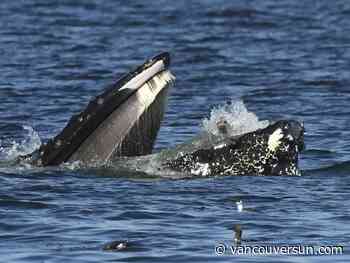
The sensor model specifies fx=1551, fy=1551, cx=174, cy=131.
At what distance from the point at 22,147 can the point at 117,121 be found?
3111mm

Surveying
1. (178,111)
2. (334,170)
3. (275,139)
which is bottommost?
(275,139)

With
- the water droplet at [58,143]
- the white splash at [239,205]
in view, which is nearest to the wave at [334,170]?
the white splash at [239,205]

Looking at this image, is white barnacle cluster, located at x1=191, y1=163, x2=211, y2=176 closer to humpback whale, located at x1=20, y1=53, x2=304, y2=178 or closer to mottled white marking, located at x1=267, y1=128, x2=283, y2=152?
humpback whale, located at x1=20, y1=53, x2=304, y2=178

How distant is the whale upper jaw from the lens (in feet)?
44.2

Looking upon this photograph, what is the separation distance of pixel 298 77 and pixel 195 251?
493 inches

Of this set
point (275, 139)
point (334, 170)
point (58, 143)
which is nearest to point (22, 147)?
point (58, 143)

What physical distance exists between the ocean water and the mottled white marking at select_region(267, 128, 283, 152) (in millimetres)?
359

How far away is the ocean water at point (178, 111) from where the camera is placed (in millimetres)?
11898

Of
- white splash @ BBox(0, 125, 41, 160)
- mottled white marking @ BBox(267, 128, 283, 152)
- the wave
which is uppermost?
white splash @ BBox(0, 125, 41, 160)

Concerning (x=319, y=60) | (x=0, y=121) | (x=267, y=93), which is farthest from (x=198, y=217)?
(x=319, y=60)

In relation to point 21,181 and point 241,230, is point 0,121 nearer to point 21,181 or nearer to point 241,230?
point 21,181

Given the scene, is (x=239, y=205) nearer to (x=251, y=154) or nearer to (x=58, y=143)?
(x=251, y=154)

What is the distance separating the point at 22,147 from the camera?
16.5 m

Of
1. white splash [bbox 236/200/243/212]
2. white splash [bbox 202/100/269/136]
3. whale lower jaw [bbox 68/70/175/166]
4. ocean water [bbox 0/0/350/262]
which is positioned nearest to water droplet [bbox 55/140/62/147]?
whale lower jaw [bbox 68/70/175/166]
